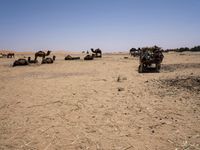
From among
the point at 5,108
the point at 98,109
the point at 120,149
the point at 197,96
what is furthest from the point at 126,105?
the point at 5,108

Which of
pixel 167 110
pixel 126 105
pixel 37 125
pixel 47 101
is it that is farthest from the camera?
pixel 47 101

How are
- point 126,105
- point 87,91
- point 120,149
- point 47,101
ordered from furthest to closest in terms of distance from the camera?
point 87,91
point 47,101
point 126,105
point 120,149

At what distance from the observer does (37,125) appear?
20.3 ft

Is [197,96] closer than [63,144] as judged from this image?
No

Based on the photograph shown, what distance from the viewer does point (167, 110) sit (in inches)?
280

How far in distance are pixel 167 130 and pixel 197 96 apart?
3.44 meters

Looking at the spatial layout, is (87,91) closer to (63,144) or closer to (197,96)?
(197,96)

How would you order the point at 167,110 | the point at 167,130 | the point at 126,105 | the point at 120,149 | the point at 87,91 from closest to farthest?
1. the point at 120,149
2. the point at 167,130
3. the point at 167,110
4. the point at 126,105
5. the point at 87,91

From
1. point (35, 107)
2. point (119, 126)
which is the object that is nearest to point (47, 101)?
point (35, 107)

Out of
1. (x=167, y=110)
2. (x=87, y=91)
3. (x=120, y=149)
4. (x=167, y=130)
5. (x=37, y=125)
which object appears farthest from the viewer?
(x=87, y=91)

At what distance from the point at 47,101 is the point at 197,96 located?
4.92 metres

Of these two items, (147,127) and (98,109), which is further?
(98,109)

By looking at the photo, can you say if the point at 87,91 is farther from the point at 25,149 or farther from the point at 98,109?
the point at 25,149

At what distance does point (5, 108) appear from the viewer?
25.7ft
